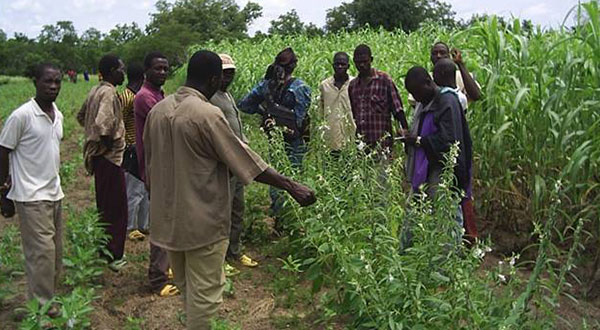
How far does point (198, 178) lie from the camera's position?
323cm

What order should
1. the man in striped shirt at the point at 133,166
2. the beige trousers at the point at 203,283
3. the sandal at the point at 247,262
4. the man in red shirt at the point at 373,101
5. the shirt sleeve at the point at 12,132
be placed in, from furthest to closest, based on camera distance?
the man in striped shirt at the point at 133,166
the man in red shirt at the point at 373,101
the sandal at the point at 247,262
the shirt sleeve at the point at 12,132
the beige trousers at the point at 203,283

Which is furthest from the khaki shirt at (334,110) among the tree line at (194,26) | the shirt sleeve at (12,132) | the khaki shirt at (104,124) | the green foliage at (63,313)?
Answer: the tree line at (194,26)

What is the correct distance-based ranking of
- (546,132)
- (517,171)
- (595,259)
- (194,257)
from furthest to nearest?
(517,171)
(546,132)
(595,259)
(194,257)

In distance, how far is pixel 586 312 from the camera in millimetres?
4211

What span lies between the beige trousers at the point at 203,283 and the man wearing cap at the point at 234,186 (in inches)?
62.0

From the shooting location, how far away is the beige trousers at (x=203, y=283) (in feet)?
11.0

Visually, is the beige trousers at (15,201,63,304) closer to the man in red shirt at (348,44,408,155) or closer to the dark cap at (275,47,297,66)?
the dark cap at (275,47,297,66)

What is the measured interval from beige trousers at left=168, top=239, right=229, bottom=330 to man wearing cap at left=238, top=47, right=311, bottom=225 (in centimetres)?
214

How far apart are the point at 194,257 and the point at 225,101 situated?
72.0 inches

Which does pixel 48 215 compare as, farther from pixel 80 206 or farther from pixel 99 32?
pixel 99 32

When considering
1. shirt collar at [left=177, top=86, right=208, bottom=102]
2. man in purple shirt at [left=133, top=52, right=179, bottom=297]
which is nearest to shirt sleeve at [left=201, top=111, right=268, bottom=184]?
shirt collar at [left=177, top=86, right=208, bottom=102]

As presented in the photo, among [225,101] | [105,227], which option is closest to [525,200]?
[225,101]

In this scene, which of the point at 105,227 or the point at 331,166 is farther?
the point at 105,227

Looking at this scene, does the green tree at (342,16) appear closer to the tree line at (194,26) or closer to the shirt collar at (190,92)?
the tree line at (194,26)
